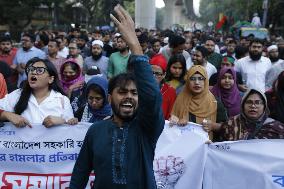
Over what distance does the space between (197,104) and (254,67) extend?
3.47m

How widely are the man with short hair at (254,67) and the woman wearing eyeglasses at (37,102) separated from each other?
14.2ft

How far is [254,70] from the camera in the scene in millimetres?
7797

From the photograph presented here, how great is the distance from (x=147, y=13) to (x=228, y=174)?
2651cm

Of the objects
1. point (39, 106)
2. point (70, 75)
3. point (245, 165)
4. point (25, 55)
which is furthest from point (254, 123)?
point (25, 55)

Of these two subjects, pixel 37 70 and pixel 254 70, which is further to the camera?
pixel 254 70

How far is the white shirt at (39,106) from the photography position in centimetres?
395

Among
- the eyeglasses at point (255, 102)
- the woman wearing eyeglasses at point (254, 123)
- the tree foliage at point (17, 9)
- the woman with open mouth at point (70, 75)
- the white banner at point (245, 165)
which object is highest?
the tree foliage at point (17, 9)

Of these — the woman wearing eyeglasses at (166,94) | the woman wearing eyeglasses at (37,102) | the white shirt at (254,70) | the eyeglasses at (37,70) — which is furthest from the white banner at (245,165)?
the white shirt at (254,70)

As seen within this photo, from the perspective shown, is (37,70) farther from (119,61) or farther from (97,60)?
(97,60)

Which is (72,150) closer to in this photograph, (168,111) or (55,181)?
(55,181)

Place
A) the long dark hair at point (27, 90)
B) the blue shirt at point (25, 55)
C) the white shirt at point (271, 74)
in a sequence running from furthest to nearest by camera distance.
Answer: the blue shirt at point (25, 55)
the white shirt at point (271, 74)
the long dark hair at point (27, 90)

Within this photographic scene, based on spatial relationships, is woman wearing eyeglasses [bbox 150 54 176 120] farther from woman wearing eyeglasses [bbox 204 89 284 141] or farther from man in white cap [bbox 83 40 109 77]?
man in white cap [bbox 83 40 109 77]

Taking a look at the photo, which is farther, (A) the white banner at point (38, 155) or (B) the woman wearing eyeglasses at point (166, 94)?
(B) the woman wearing eyeglasses at point (166, 94)

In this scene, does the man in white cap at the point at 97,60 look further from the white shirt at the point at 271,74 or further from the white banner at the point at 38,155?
the white banner at the point at 38,155
